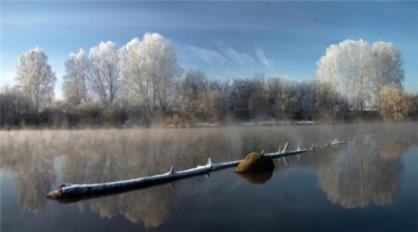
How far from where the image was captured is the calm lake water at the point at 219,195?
12.8m

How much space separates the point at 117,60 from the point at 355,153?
45.0 meters

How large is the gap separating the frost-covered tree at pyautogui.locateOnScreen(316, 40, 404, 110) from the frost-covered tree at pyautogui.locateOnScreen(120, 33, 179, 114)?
97.0ft

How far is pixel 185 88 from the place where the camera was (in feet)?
227

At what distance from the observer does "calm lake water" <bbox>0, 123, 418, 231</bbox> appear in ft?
42.0

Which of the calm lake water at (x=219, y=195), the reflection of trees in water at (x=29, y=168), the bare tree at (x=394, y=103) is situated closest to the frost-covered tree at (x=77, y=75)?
the reflection of trees in water at (x=29, y=168)

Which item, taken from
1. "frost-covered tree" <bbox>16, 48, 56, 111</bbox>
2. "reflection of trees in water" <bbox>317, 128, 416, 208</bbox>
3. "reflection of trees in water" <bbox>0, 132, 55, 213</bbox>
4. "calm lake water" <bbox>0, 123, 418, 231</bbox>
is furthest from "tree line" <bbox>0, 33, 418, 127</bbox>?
"reflection of trees in water" <bbox>317, 128, 416, 208</bbox>

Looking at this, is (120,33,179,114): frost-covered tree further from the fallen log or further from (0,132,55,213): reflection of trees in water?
the fallen log

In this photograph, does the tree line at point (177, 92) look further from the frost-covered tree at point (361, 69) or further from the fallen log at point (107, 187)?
the fallen log at point (107, 187)

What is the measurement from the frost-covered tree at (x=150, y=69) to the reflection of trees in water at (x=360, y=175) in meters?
36.6

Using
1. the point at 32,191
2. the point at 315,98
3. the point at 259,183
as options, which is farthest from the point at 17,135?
the point at 315,98

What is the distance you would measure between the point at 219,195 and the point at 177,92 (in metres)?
51.3

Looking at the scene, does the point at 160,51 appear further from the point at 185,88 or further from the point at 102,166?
the point at 102,166

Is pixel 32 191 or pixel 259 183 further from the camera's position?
pixel 259 183

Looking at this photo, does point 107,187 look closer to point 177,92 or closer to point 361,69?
point 177,92
